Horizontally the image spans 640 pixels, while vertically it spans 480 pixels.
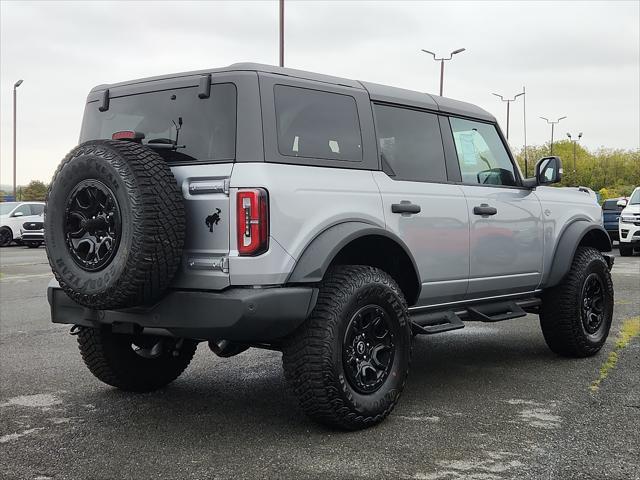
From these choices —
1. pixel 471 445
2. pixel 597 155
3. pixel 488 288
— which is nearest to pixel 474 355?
pixel 488 288

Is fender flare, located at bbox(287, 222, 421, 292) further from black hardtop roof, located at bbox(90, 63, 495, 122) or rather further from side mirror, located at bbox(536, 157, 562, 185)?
side mirror, located at bbox(536, 157, 562, 185)

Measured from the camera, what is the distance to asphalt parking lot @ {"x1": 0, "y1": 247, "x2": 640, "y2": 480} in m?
3.82

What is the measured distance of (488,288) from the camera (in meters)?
5.81

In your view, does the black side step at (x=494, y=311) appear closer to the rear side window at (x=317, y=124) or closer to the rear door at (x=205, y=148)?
the rear side window at (x=317, y=124)

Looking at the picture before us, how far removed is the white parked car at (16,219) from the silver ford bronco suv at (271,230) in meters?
23.4

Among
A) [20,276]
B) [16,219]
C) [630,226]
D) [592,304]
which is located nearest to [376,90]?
[592,304]

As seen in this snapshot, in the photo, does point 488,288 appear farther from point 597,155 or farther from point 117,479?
point 597,155

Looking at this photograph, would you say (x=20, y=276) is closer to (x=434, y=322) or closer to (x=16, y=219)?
(x=434, y=322)

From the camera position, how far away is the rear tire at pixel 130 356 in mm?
5184

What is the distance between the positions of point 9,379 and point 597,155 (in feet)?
323

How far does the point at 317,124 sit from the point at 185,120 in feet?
2.46

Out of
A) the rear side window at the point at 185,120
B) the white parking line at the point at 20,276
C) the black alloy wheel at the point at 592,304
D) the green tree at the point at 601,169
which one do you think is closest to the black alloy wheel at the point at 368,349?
the rear side window at the point at 185,120

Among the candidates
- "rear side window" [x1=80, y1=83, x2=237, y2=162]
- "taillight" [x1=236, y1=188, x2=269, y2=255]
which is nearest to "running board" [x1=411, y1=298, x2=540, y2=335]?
"taillight" [x1=236, y1=188, x2=269, y2=255]

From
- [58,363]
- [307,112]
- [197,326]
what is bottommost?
[58,363]
